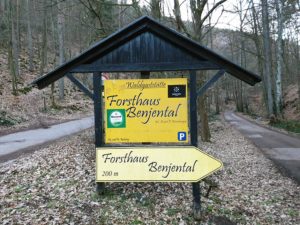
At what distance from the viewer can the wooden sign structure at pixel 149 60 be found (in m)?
7.18

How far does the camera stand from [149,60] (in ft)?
24.2

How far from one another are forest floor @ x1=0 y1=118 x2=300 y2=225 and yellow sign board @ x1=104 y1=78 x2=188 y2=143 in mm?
1448

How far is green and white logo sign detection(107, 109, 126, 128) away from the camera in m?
7.54

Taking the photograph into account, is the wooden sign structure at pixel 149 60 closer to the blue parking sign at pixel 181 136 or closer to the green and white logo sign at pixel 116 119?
the green and white logo sign at pixel 116 119

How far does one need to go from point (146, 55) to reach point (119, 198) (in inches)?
133

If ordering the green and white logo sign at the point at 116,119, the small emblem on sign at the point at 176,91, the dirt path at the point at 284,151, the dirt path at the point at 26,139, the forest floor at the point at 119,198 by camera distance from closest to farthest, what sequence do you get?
the forest floor at the point at 119,198 → the small emblem on sign at the point at 176,91 → the green and white logo sign at the point at 116,119 → the dirt path at the point at 284,151 → the dirt path at the point at 26,139

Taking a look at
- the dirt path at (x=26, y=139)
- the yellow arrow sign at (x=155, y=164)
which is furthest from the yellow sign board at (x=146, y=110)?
the dirt path at (x=26, y=139)

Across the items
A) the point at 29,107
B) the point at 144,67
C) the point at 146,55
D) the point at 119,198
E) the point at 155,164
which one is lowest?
the point at 119,198

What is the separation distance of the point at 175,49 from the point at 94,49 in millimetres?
1831

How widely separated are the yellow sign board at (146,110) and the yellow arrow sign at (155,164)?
0.83 feet

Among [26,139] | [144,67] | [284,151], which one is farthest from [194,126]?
[26,139]

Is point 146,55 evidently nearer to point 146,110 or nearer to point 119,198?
point 146,110

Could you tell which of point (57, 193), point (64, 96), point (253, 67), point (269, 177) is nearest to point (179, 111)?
point (57, 193)

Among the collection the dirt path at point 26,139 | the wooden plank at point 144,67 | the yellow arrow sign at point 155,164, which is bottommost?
the dirt path at point 26,139
